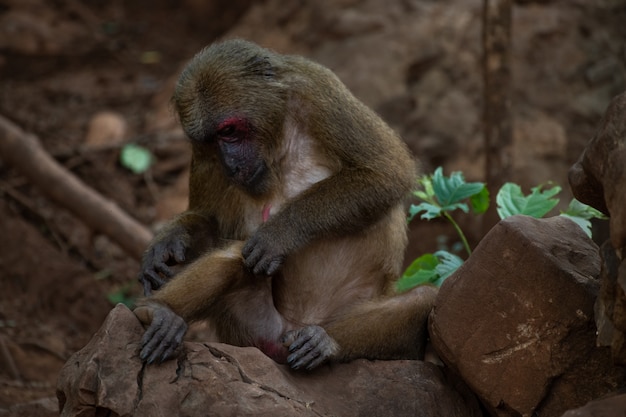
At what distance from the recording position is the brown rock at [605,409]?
11.3 feet

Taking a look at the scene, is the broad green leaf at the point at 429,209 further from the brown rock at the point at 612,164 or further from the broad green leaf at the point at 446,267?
the brown rock at the point at 612,164

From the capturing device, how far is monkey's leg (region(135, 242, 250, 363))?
4.42 meters

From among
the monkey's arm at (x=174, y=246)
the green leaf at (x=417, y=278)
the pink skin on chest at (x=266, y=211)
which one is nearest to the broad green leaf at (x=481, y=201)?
the green leaf at (x=417, y=278)

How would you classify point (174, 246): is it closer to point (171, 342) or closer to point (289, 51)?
point (171, 342)

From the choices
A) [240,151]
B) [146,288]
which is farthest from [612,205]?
[146,288]

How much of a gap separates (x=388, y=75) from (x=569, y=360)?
6.49 metres

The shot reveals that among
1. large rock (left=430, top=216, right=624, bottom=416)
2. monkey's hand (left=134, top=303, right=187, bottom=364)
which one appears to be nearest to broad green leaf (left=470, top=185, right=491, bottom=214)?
large rock (left=430, top=216, right=624, bottom=416)

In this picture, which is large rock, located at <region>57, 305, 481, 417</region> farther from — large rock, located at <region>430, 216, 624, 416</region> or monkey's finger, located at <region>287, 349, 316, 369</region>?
large rock, located at <region>430, 216, 624, 416</region>

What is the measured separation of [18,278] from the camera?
345 inches

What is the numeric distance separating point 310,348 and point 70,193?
4732 millimetres

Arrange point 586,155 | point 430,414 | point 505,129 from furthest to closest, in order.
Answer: point 505,129 → point 430,414 → point 586,155

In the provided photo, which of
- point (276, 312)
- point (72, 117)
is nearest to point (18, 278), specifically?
point (72, 117)

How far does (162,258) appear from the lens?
214 inches

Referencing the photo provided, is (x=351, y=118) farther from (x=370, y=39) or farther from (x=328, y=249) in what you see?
(x=370, y=39)
